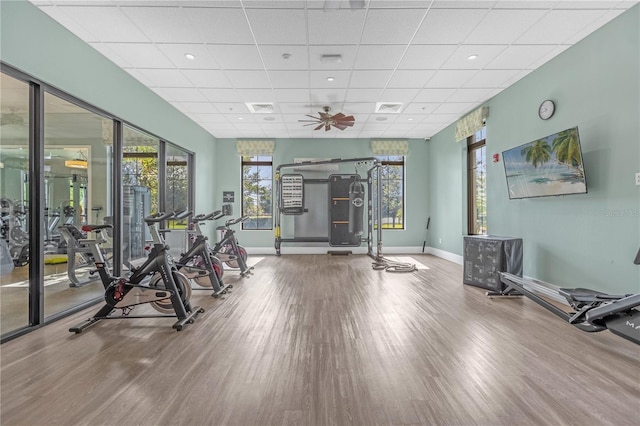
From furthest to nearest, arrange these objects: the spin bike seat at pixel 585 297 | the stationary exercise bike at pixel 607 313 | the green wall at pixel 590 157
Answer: the green wall at pixel 590 157, the spin bike seat at pixel 585 297, the stationary exercise bike at pixel 607 313

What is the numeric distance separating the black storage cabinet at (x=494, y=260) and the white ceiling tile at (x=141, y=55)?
16.1ft

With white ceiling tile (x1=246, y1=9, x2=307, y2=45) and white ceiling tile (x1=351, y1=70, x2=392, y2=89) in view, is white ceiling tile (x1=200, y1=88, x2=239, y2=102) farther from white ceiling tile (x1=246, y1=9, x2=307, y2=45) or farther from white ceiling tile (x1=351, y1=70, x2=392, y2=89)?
white ceiling tile (x1=351, y1=70, x2=392, y2=89)

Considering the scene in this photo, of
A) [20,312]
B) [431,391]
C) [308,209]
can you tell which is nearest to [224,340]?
[431,391]

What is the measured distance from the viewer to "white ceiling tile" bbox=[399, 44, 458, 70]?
3594 mm

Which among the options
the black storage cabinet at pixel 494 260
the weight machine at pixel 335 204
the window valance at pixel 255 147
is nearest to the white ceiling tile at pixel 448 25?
the black storage cabinet at pixel 494 260

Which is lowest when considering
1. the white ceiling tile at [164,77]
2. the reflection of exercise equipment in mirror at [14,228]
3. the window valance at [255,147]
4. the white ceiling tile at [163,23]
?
the reflection of exercise equipment in mirror at [14,228]

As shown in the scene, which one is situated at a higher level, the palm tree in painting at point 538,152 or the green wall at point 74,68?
the green wall at point 74,68

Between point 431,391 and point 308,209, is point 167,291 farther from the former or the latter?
point 308,209

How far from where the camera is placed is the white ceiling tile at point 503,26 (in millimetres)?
2988

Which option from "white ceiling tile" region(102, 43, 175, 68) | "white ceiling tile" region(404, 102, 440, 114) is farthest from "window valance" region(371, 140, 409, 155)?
"white ceiling tile" region(102, 43, 175, 68)

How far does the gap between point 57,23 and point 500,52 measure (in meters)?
4.89

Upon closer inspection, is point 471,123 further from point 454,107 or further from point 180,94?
point 180,94

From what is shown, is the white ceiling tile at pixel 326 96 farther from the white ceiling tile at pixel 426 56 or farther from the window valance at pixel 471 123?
the window valance at pixel 471 123

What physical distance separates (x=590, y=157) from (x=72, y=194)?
6281 millimetres
